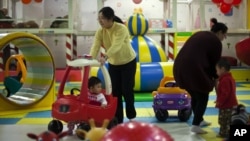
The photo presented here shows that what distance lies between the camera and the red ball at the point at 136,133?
2.00m

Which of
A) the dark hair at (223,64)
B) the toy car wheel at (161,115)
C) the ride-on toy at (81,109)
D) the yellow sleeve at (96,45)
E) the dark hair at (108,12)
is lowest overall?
the toy car wheel at (161,115)

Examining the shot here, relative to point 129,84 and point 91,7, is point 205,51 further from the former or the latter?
point 91,7

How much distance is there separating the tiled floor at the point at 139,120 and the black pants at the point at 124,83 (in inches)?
18.1

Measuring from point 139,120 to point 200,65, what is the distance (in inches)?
53.1

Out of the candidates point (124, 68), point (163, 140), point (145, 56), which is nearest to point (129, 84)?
point (124, 68)

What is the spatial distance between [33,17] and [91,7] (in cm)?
186

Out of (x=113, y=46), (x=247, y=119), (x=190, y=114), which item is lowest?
(x=190, y=114)

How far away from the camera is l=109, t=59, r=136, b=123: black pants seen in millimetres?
4570

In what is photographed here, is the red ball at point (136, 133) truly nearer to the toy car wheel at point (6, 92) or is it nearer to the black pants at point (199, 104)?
the black pants at point (199, 104)

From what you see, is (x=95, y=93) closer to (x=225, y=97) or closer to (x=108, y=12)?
(x=108, y=12)

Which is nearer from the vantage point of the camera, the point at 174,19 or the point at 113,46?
the point at 113,46

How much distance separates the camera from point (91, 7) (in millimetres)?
11922

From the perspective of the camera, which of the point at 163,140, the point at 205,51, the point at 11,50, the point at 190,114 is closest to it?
the point at 163,140

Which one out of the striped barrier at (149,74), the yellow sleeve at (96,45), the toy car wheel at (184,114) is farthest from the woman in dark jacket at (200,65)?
the striped barrier at (149,74)
